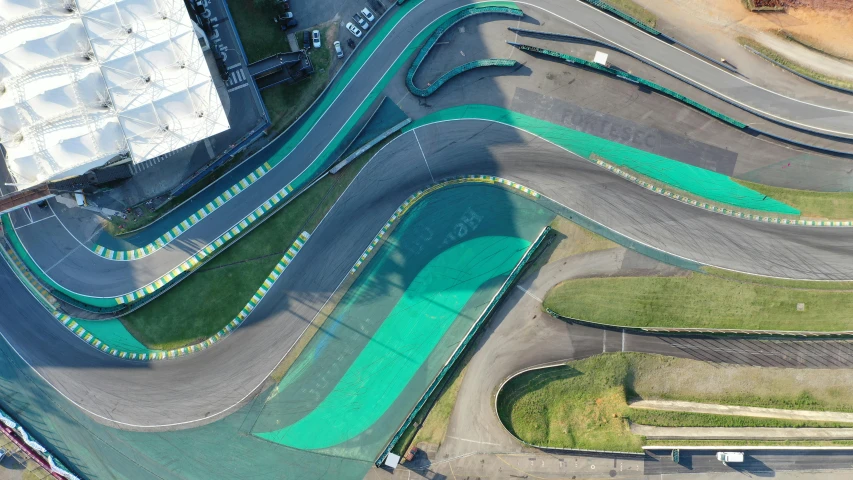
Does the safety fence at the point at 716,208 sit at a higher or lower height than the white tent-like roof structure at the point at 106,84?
lower

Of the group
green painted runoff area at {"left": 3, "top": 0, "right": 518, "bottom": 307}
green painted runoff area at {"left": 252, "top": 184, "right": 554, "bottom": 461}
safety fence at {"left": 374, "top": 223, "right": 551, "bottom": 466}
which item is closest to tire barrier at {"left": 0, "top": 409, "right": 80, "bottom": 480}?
green painted runoff area at {"left": 3, "top": 0, "right": 518, "bottom": 307}

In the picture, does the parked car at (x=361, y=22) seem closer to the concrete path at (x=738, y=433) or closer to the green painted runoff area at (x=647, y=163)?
the green painted runoff area at (x=647, y=163)

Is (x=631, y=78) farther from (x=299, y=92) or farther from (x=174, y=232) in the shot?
(x=174, y=232)

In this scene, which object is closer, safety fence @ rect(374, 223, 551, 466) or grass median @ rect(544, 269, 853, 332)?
safety fence @ rect(374, 223, 551, 466)

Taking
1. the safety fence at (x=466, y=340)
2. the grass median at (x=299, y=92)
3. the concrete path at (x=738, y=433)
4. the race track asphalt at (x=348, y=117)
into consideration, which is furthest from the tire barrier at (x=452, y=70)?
the concrete path at (x=738, y=433)

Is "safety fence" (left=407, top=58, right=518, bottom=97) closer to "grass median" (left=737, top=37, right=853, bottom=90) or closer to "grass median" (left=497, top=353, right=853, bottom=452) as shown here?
"grass median" (left=737, top=37, right=853, bottom=90)

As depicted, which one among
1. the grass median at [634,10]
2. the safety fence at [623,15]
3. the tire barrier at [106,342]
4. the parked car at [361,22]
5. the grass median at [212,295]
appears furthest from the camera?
the grass median at [634,10]
